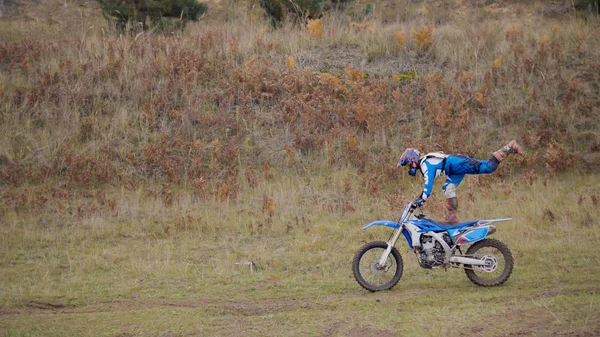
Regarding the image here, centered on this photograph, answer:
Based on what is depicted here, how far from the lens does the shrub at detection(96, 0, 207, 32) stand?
21.6 m

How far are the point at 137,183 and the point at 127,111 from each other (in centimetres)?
249

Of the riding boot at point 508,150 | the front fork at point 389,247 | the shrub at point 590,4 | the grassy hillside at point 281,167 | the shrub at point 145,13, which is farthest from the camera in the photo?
the shrub at point 590,4

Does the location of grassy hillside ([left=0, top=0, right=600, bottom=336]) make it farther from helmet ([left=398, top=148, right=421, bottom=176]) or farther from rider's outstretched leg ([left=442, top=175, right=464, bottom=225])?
helmet ([left=398, top=148, right=421, bottom=176])

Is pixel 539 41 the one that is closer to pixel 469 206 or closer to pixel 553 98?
pixel 553 98

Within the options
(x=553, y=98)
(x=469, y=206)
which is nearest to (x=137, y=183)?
(x=469, y=206)

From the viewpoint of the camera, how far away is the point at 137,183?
1680cm

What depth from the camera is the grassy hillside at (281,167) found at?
1005 cm

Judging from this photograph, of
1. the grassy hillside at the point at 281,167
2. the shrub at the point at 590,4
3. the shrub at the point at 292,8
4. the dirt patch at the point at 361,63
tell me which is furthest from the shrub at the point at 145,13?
the shrub at the point at 590,4

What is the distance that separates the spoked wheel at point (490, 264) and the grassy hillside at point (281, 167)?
194 millimetres

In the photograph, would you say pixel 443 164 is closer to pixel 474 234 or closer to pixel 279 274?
pixel 474 234

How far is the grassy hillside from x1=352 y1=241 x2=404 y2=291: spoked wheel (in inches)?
7.9

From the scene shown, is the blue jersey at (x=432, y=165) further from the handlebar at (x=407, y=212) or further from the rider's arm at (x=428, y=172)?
the handlebar at (x=407, y=212)

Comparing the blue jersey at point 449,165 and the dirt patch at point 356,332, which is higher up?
the blue jersey at point 449,165

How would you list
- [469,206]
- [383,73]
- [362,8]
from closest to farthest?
[469,206], [383,73], [362,8]
